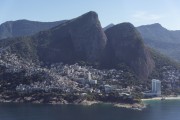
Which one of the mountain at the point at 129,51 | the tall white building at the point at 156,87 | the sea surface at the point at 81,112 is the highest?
the mountain at the point at 129,51

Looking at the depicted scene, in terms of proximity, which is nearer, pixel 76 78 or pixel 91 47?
pixel 76 78

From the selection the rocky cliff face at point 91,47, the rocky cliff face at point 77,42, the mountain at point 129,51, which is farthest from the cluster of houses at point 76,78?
the rocky cliff face at point 77,42

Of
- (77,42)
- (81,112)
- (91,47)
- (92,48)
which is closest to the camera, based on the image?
(81,112)

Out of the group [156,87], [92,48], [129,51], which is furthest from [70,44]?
[156,87]

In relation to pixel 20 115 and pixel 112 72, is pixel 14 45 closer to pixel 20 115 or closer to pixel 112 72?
pixel 112 72

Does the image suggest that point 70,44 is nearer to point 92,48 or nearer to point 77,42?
point 77,42

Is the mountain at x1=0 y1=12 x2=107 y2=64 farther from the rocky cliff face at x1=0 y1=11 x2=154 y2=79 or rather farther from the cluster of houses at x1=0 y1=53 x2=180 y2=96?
the cluster of houses at x1=0 y1=53 x2=180 y2=96

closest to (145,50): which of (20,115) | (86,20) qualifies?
(86,20)

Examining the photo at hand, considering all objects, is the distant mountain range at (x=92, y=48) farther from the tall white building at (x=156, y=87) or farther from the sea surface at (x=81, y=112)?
the sea surface at (x=81, y=112)
